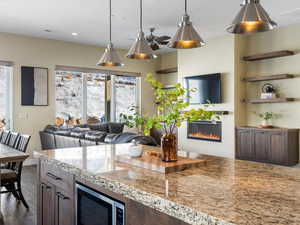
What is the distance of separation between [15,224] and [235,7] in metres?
4.59

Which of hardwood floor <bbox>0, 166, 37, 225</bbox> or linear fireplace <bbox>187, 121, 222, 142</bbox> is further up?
linear fireplace <bbox>187, 121, 222, 142</bbox>

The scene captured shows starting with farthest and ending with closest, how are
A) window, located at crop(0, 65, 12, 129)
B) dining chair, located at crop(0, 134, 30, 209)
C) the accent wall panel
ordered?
the accent wall panel, window, located at crop(0, 65, 12, 129), dining chair, located at crop(0, 134, 30, 209)

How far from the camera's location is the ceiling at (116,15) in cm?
477

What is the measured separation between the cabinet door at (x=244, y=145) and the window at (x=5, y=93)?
5.30 metres

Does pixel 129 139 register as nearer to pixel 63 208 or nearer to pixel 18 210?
pixel 18 210

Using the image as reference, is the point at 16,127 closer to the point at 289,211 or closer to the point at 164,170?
the point at 164,170

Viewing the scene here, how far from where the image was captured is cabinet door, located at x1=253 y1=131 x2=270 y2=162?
19.7ft

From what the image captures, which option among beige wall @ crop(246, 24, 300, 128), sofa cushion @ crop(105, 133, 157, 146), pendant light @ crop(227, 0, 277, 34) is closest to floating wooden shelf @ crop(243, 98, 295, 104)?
beige wall @ crop(246, 24, 300, 128)

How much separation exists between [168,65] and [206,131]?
2841mm

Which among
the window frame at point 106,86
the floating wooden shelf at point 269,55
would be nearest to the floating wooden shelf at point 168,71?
the window frame at point 106,86

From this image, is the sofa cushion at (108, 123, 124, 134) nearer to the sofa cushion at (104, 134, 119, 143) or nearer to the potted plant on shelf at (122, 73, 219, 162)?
the sofa cushion at (104, 134, 119, 143)

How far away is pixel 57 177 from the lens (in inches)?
83.4

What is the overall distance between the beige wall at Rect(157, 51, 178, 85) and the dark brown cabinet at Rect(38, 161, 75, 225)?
6.85 meters

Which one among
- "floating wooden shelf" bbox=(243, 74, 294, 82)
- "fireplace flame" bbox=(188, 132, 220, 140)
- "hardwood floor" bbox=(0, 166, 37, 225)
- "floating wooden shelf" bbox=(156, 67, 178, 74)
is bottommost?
"hardwood floor" bbox=(0, 166, 37, 225)
